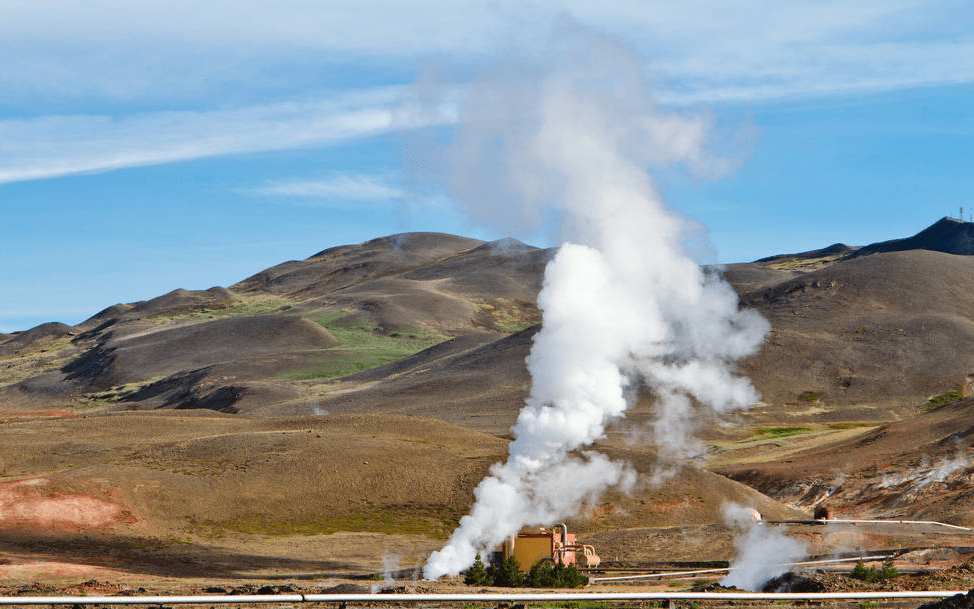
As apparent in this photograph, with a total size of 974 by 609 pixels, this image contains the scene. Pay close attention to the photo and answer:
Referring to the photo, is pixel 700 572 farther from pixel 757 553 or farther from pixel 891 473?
pixel 891 473

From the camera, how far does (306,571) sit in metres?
48.5

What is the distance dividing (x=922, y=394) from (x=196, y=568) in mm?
101819

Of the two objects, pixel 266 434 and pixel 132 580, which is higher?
pixel 266 434

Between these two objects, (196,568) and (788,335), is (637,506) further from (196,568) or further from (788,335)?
(788,335)

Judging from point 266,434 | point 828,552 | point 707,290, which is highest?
point 707,290

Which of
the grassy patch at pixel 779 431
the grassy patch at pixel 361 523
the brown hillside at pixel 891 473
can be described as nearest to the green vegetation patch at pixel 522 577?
the grassy patch at pixel 361 523

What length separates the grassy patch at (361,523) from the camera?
2331 inches

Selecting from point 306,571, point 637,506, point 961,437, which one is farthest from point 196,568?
point 961,437

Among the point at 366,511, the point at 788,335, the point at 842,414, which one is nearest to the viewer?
the point at 366,511

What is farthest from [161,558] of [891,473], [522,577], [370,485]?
[891,473]

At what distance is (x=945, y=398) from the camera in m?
130

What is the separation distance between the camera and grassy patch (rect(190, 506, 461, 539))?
2331 inches

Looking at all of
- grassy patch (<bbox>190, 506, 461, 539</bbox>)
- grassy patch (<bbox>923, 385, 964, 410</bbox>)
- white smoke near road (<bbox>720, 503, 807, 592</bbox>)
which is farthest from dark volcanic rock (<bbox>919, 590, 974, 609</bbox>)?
grassy patch (<bbox>923, 385, 964, 410</bbox>)

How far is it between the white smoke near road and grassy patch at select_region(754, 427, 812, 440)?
5514 centimetres
